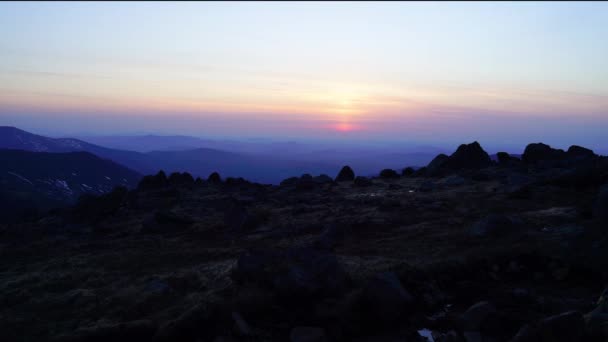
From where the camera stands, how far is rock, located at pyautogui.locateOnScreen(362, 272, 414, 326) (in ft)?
51.6

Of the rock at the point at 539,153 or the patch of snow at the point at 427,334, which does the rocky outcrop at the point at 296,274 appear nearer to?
the patch of snow at the point at 427,334

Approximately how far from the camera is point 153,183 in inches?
2365

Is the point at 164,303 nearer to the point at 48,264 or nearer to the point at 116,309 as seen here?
the point at 116,309

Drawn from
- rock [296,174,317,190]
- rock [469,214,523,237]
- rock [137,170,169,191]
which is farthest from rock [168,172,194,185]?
rock [469,214,523,237]

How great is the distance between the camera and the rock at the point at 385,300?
15.7m

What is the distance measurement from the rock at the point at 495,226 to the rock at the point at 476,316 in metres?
8.50

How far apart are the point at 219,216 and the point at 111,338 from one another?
23.4 m

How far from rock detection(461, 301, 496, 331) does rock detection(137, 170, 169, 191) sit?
51.1m

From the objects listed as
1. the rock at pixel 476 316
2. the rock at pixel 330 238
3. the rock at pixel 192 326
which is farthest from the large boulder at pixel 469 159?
the rock at pixel 192 326

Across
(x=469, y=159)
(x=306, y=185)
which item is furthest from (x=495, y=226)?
(x=469, y=159)

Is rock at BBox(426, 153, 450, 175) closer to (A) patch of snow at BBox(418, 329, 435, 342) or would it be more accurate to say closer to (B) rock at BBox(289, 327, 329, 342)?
(A) patch of snow at BBox(418, 329, 435, 342)

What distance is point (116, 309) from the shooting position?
60.9 feet

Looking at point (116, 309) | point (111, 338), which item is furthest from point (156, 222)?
point (111, 338)

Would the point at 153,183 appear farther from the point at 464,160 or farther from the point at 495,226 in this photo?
the point at 495,226
